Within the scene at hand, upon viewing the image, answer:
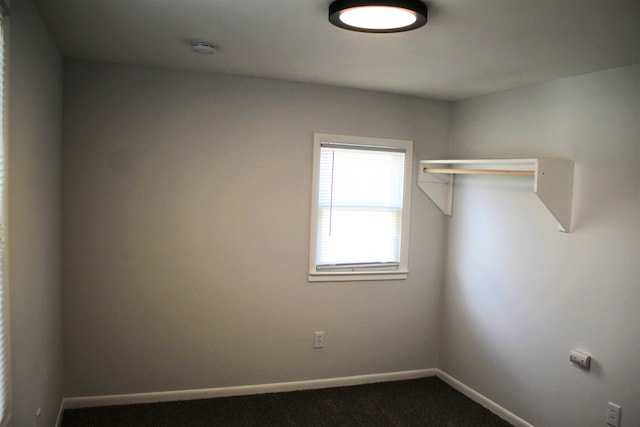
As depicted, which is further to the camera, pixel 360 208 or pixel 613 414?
pixel 360 208

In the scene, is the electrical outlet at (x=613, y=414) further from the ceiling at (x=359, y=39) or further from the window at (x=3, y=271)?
the window at (x=3, y=271)

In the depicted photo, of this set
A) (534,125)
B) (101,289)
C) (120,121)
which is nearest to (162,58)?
(120,121)

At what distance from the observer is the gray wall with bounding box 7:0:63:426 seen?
1.91 meters

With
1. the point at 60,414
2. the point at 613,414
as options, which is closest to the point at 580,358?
the point at 613,414

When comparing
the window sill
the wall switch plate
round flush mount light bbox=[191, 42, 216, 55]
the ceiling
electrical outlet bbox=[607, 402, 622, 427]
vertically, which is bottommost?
electrical outlet bbox=[607, 402, 622, 427]

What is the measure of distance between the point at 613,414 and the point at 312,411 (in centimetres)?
181

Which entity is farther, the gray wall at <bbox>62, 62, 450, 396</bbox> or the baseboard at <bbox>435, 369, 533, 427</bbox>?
the baseboard at <bbox>435, 369, 533, 427</bbox>

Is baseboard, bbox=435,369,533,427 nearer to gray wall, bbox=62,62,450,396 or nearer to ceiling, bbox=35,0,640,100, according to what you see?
gray wall, bbox=62,62,450,396

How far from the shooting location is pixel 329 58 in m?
2.78

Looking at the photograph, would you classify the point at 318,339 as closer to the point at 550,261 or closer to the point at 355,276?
the point at 355,276

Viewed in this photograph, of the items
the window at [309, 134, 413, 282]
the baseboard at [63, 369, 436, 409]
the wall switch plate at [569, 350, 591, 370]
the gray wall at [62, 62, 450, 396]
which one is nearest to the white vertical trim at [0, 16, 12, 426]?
the gray wall at [62, 62, 450, 396]

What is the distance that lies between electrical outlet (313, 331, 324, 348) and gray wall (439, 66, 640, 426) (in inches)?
42.1

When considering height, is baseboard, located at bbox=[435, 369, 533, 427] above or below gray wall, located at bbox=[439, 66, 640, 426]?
below

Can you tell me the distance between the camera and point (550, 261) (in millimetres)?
3023
